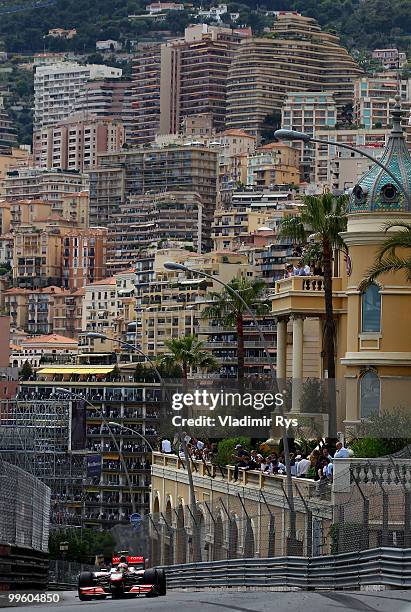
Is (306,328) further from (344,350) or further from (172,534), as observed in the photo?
(172,534)

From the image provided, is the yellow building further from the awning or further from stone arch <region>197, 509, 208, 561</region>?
the awning

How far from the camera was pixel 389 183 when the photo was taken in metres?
54.9

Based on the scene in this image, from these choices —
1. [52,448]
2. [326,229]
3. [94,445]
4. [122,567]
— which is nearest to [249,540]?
[122,567]

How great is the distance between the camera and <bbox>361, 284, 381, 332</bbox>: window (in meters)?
55.5

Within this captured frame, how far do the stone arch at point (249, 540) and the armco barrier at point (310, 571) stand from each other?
0.43 ft

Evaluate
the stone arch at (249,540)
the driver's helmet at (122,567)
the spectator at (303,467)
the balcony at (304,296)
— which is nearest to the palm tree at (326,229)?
the balcony at (304,296)

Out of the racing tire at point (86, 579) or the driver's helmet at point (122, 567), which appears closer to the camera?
the racing tire at point (86, 579)

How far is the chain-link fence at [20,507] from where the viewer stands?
120ft

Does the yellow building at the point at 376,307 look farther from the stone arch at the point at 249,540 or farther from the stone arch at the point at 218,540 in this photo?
the stone arch at the point at 249,540

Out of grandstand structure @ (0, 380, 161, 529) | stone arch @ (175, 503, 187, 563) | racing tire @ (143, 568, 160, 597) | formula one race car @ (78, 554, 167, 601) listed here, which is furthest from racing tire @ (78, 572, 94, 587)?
grandstand structure @ (0, 380, 161, 529)

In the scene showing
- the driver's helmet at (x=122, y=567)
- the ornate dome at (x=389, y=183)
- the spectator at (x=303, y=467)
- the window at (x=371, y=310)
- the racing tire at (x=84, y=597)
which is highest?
the ornate dome at (x=389, y=183)

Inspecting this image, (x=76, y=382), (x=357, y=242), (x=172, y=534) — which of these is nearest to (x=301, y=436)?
(x=172, y=534)

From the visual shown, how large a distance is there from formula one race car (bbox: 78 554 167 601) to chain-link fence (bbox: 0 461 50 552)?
1.47 m

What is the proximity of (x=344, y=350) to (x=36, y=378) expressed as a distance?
430ft
